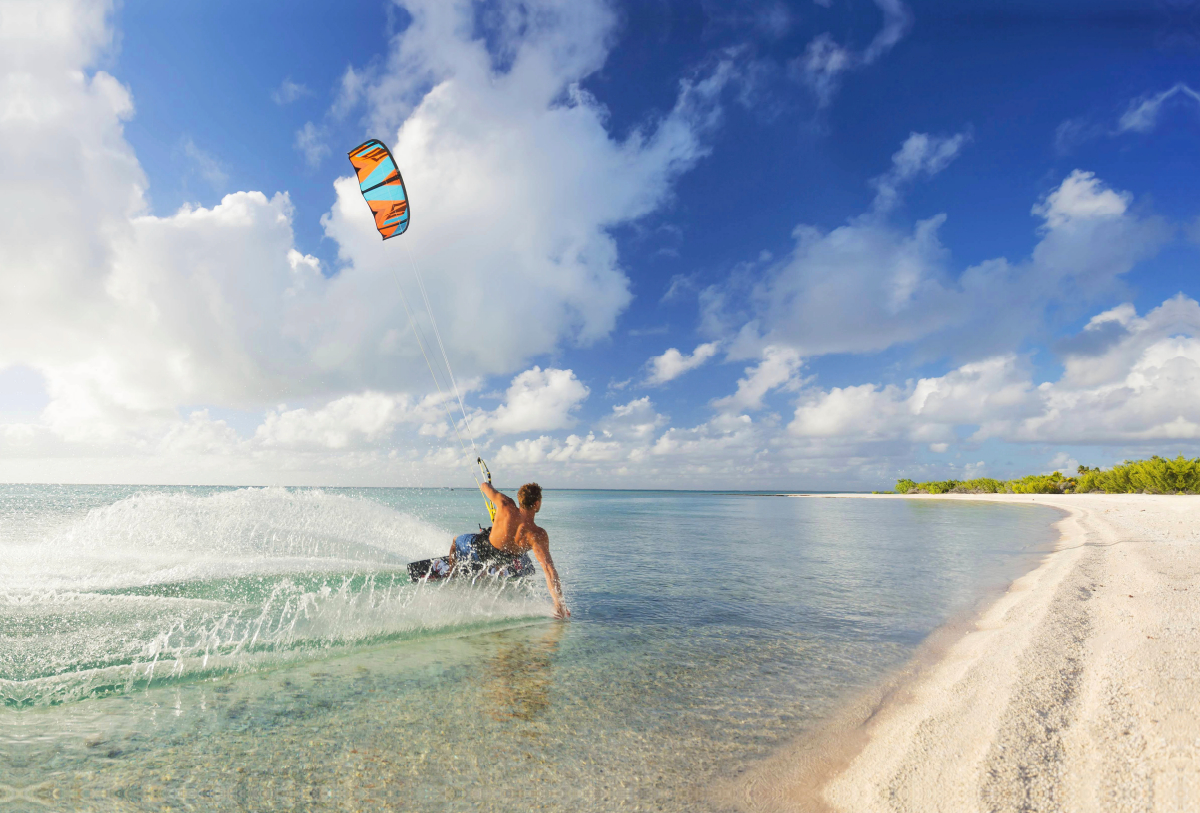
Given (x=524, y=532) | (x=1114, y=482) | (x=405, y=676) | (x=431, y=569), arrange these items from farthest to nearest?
(x=1114, y=482), (x=431, y=569), (x=524, y=532), (x=405, y=676)

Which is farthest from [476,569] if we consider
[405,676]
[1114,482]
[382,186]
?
[1114,482]

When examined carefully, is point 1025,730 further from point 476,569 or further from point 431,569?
point 431,569

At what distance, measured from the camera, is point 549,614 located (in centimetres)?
1035

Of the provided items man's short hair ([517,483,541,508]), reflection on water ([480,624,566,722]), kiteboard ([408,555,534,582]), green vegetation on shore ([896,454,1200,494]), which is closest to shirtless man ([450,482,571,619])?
man's short hair ([517,483,541,508])

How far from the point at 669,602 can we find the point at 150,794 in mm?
9394

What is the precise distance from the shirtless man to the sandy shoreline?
210 inches

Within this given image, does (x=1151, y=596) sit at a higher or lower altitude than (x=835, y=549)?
higher

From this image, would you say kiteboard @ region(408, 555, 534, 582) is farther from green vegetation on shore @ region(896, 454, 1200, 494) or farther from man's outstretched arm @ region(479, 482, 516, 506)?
green vegetation on shore @ region(896, 454, 1200, 494)

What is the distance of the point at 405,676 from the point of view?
271 inches

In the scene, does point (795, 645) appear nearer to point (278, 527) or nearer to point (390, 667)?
point (390, 667)

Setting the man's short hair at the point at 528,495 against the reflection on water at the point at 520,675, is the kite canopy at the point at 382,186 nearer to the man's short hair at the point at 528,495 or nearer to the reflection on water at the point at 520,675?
the man's short hair at the point at 528,495

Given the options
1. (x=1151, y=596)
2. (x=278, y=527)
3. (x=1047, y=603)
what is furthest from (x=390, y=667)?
(x=278, y=527)

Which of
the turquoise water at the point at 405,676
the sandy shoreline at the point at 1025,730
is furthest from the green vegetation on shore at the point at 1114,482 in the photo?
the sandy shoreline at the point at 1025,730

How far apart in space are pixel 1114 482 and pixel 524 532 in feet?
298
